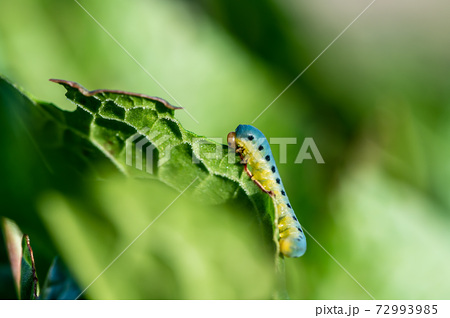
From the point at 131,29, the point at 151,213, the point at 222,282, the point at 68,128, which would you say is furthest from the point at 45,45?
the point at 222,282

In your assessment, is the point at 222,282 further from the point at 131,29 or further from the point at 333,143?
the point at 131,29

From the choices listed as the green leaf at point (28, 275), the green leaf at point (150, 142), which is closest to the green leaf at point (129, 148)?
the green leaf at point (150, 142)

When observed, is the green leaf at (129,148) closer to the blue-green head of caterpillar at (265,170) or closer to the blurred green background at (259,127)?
the blurred green background at (259,127)

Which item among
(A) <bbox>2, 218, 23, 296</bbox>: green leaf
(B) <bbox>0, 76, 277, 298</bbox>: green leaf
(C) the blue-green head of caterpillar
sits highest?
(C) the blue-green head of caterpillar

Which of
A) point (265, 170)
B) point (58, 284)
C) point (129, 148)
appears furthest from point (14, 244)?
point (265, 170)

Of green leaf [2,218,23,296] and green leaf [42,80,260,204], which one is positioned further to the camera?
green leaf [2,218,23,296]

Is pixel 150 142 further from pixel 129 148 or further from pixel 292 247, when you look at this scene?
pixel 292 247

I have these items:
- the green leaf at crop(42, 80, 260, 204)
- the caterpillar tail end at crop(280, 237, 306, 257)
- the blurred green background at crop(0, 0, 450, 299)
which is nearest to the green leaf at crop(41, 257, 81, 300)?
the blurred green background at crop(0, 0, 450, 299)

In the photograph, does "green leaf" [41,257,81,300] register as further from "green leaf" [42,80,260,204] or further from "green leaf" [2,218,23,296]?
"green leaf" [42,80,260,204]
